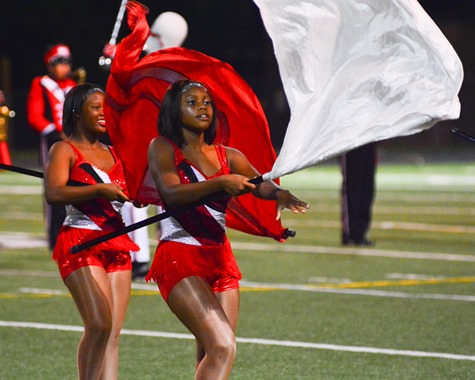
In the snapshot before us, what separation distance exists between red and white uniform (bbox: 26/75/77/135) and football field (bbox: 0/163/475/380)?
1458mm

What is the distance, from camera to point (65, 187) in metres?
5.97

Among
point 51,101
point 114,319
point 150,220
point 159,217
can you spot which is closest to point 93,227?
point 114,319

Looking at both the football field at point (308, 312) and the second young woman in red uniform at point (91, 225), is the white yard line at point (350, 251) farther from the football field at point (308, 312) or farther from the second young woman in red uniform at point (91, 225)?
the second young woman in red uniform at point (91, 225)

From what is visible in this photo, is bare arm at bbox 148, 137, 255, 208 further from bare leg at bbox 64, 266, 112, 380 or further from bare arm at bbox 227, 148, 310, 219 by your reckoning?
bare leg at bbox 64, 266, 112, 380

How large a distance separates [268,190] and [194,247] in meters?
0.45

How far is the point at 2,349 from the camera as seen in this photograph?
807 centimetres

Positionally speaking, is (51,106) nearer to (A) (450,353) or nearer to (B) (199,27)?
(A) (450,353)

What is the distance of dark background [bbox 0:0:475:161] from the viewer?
41.9 metres

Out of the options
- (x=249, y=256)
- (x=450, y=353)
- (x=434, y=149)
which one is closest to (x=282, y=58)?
(x=450, y=353)

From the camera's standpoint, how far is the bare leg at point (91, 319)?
234 inches

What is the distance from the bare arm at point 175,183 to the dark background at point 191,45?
34.0 m

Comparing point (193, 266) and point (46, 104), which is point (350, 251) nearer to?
point (46, 104)

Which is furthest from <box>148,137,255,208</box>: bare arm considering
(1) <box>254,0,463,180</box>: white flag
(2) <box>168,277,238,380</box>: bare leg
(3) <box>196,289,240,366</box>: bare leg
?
(3) <box>196,289,240,366</box>: bare leg

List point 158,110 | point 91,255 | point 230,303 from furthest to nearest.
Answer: point 158,110, point 91,255, point 230,303
